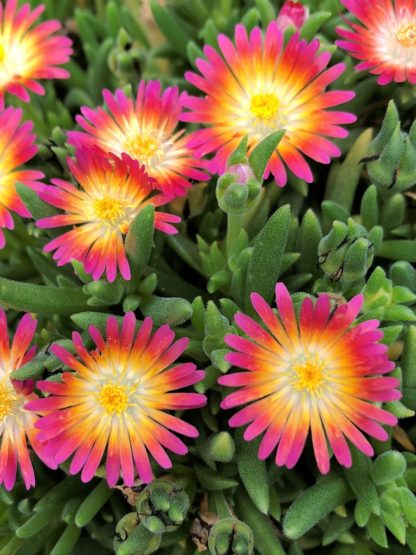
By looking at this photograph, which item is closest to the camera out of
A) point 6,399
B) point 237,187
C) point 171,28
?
point 237,187

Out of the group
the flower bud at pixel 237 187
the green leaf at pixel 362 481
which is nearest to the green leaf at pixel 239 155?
the flower bud at pixel 237 187

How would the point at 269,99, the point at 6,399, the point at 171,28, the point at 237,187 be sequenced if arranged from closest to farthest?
the point at 237,187
the point at 6,399
the point at 269,99
the point at 171,28

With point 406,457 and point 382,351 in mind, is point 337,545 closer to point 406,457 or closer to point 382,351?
point 406,457

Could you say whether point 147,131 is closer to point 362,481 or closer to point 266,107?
point 266,107

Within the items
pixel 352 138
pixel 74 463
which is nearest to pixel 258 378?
pixel 74 463

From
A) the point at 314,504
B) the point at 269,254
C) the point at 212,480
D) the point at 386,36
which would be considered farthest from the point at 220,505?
the point at 386,36

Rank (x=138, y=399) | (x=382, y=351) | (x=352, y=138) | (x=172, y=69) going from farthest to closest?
(x=172, y=69) < (x=352, y=138) < (x=138, y=399) < (x=382, y=351)

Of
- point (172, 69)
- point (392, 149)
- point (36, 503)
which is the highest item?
point (172, 69)

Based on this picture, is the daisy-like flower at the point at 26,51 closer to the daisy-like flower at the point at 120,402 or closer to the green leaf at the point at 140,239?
the green leaf at the point at 140,239

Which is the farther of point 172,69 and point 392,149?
point 172,69
